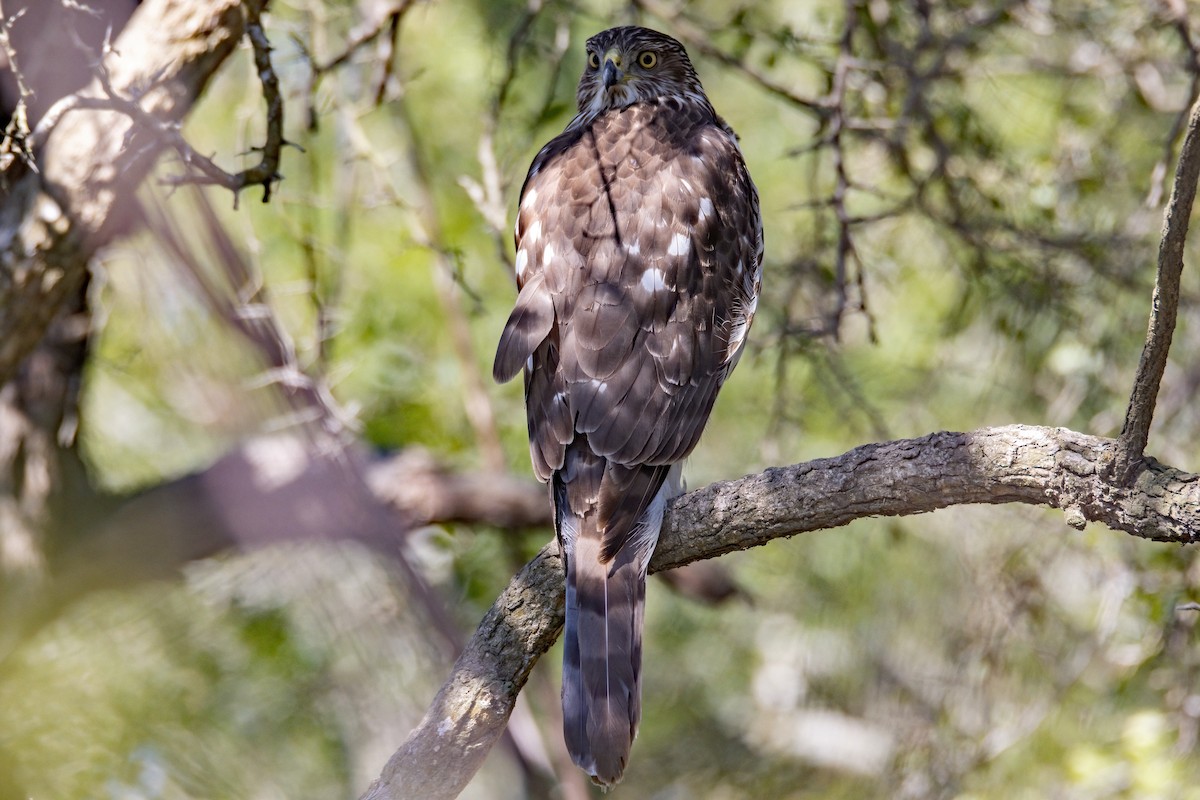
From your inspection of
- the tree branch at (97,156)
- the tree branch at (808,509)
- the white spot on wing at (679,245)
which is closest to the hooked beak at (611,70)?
the white spot on wing at (679,245)

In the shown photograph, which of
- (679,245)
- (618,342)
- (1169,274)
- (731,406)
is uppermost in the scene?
(731,406)

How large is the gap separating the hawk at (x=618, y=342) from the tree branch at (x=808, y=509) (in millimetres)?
113

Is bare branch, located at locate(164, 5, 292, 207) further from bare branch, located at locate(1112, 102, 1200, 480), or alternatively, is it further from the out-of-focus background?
bare branch, located at locate(1112, 102, 1200, 480)

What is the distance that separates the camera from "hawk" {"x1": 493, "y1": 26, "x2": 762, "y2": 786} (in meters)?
2.62

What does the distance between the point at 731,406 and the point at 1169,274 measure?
4711mm

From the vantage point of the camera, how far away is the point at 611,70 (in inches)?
142

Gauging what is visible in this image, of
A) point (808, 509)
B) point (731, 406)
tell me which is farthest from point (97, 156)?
point (731, 406)

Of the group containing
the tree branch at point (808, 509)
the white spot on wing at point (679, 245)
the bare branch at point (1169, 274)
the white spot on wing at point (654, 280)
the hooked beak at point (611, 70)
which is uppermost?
the hooked beak at point (611, 70)

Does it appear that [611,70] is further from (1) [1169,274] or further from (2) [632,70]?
(1) [1169,274]

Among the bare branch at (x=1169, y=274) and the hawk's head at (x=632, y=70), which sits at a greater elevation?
the hawk's head at (x=632, y=70)

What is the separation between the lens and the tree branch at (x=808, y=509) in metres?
1.97

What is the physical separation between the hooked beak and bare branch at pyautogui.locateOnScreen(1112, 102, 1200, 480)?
203cm

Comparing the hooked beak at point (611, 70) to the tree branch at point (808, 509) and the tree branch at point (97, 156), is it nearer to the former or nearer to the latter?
the tree branch at point (97, 156)

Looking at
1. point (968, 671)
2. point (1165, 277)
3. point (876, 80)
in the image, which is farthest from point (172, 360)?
point (1165, 277)
